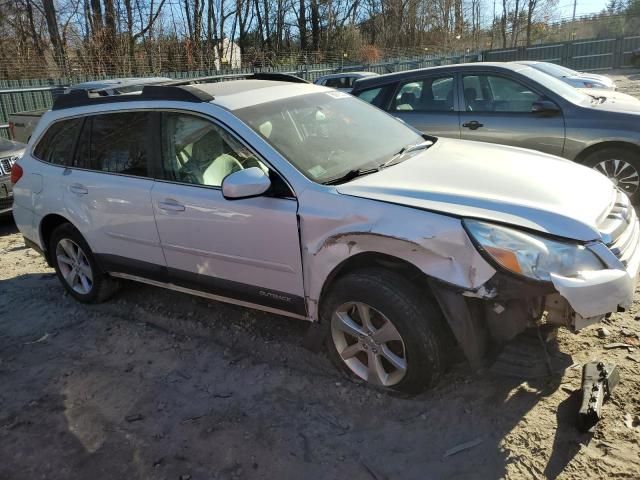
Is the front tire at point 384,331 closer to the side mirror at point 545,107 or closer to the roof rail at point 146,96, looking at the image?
the roof rail at point 146,96

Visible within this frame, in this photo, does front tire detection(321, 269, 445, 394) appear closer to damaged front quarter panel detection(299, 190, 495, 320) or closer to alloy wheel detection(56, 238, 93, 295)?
damaged front quarter panel detection(299, 190, 495, 320)

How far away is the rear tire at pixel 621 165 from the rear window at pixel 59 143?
504cm

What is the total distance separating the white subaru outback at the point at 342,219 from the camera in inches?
103

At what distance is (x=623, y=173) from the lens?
5.86 meters

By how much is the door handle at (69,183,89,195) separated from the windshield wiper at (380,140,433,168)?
2.34 metres

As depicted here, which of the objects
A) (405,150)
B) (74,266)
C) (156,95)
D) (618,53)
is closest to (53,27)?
(74,266)

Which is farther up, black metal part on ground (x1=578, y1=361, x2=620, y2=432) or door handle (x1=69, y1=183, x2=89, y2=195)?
door handle (x1=69, y1=183, x2=89, y2=195)

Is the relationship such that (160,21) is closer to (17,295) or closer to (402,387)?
(17,295)

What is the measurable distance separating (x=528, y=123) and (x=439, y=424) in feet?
14.1

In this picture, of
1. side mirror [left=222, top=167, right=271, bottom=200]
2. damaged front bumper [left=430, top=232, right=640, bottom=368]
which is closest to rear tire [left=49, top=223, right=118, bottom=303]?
side mirror [left=222, top=167, right=271, bottom=200]

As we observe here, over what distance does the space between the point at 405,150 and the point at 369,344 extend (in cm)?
138

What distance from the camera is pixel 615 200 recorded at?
315 centimetres

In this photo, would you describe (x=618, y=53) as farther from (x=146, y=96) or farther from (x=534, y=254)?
(x=534, y=254)

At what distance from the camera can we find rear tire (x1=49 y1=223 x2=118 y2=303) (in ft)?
→ 15.0
